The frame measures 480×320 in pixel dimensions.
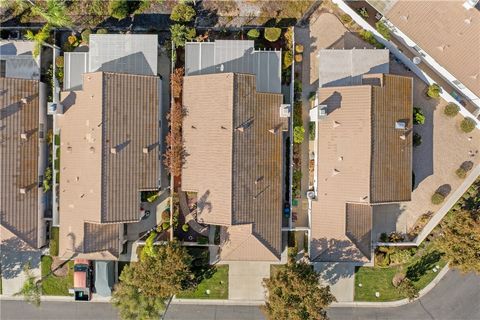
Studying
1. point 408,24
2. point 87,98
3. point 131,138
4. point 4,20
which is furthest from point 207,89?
point 4,20

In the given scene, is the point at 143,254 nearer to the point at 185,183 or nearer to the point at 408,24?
the point at 185,183

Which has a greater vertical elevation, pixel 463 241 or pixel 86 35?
pixel 86 35

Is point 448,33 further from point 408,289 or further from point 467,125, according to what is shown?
point 408,289

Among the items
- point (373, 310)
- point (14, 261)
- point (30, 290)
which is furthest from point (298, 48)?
point (14, 261)

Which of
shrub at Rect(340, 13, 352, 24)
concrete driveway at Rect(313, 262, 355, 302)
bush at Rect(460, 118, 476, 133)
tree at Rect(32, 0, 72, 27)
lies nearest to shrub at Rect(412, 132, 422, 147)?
bush at Rect(460, 118, 476, 133)

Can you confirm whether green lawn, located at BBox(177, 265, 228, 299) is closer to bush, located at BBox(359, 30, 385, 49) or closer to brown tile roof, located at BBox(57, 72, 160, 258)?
brown tile roof, located at BBox(57, 72, 160, 258)

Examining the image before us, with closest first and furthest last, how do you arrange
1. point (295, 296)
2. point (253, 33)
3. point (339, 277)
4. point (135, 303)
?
point (295, 296)
point (135, 303)
point (253, 33)
point (339, 277)
